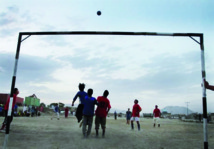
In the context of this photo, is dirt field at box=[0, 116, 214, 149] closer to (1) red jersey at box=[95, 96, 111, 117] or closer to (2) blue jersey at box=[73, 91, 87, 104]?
(1) red jersey at box=[95, 96, 111, 117]

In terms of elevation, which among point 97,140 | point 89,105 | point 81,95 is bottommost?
point 97,140

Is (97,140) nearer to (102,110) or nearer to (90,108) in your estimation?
(90,108)

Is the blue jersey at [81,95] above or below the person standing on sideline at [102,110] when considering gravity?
above

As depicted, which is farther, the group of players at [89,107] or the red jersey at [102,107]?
the red jersey at [102,107]

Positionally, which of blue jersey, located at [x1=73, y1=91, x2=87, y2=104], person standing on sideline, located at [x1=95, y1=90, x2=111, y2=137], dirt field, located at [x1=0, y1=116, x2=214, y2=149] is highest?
blue jersey, located at [x1=73, y1=91, x2=87, y2=104]

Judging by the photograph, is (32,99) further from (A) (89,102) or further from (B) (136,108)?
(A) (89,102)

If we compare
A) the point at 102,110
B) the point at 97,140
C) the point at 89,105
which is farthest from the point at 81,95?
the point at 97,140

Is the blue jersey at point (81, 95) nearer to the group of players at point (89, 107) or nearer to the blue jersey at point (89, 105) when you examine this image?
the group of players at point (89, 107)

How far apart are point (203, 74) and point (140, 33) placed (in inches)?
93.5

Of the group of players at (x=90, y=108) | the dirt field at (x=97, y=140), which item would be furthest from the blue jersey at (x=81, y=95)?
the dirt field at (x=97, y=140)

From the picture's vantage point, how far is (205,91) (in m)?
6.42

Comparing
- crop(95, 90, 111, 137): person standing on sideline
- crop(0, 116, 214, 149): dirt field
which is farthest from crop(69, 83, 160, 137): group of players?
crop(0, 116, 214, 149): dirt field

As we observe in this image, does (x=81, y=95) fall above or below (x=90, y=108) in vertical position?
above

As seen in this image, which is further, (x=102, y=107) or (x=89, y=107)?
(x=102, y=107)
